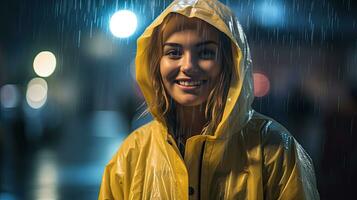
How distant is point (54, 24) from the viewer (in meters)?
39.7

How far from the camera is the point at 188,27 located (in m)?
3.16

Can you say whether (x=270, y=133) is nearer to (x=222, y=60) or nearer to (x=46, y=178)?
(x=222, y=60)

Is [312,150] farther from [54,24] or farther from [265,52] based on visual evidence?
[54,24]

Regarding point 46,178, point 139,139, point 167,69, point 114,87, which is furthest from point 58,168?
point 114,87

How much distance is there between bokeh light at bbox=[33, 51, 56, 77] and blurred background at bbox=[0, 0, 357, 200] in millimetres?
61

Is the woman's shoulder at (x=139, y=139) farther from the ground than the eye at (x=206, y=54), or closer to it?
closer to it

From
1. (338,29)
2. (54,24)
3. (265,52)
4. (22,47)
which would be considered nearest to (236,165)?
(265,52)

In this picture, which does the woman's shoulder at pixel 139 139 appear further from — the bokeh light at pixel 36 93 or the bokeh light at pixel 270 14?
the bokeh light at pixel 36 93

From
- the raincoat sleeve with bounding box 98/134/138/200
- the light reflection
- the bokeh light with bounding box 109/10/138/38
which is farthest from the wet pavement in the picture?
the bokeh light with bounding box 109/10/138/38

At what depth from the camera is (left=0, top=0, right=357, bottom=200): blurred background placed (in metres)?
8.71

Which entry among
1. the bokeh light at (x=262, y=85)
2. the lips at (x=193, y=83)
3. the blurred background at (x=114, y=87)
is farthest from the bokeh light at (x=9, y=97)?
the lips at (x=193, y=83)

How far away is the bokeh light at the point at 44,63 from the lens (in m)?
37.4

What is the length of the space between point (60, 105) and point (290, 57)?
1529cm

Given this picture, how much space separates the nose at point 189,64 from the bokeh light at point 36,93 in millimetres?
23451
